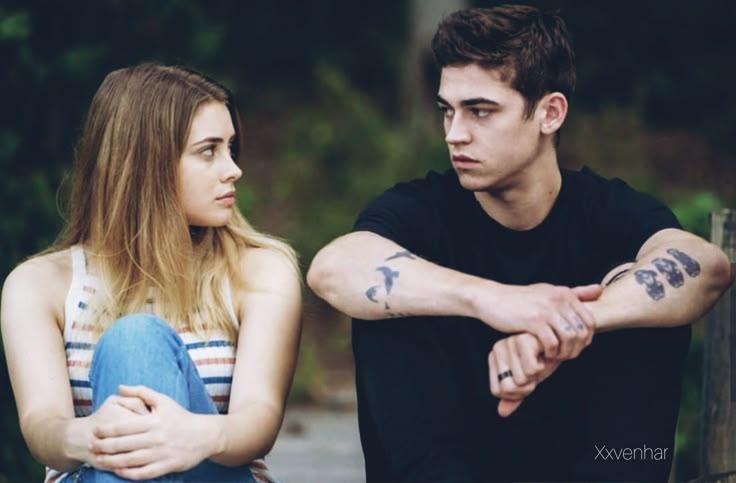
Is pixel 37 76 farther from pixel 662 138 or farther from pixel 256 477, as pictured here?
pixel 662 138

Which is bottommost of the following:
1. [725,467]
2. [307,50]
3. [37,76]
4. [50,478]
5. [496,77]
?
[725,467]

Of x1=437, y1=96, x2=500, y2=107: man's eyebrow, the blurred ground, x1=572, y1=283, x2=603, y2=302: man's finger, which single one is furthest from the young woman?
x1=572, y1=283, x2=603, y2=302: man's finger

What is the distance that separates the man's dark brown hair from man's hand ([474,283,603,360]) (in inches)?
25.3

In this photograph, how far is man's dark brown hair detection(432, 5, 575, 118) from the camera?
3.21 metres

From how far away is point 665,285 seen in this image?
2871 millimetres

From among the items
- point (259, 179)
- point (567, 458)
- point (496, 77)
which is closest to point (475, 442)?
point (567, 458)

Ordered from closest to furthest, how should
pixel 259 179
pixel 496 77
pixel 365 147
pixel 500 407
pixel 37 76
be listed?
pixel 500 407 < pixel 496 77 < pixel 37 76 < pixel 365 147 < pixel 259 179

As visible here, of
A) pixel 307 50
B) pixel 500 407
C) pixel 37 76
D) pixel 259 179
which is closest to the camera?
pixel 500 407

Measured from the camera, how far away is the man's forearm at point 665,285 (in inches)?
111

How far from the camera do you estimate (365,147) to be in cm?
906

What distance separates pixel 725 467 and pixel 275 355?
1.25 m

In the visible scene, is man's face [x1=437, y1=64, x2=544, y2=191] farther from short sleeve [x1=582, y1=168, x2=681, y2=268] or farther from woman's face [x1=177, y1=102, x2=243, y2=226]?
woman's face [x1=177, y1=102, x2=243, y2=226]

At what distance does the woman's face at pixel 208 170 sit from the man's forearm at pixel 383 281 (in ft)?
0.98

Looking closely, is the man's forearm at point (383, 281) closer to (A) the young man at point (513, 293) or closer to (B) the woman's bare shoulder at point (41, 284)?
(A) the young man at point (513, 293)
